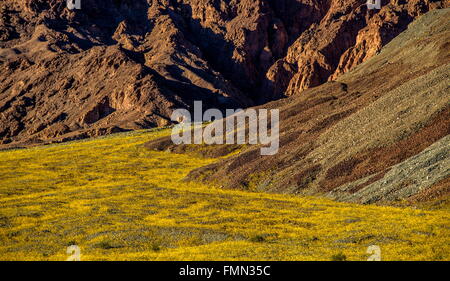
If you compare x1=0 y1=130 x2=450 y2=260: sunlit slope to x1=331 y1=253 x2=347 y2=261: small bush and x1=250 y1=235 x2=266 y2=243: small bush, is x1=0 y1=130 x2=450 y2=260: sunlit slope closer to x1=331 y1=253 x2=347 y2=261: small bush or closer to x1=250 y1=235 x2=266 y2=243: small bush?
x1=250 y1=235 x2=266 y2=243: small bush

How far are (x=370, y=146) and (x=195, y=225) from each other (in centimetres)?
2831

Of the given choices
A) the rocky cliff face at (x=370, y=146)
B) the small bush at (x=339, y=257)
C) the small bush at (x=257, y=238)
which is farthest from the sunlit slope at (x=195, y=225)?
the rocky cliff face at (x=370, y=146)

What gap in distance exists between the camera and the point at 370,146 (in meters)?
64.6

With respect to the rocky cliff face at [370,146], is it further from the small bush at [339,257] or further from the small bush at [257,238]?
the small bush at [339,257]

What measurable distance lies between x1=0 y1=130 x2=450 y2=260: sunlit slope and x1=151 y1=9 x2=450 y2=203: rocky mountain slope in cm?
397

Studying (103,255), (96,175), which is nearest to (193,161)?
(96,175)

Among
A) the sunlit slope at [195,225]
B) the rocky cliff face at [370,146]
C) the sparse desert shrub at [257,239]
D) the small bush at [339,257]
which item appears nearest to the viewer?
the small bush at [339,257]

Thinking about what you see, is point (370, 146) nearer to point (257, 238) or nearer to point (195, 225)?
point (195, 225)

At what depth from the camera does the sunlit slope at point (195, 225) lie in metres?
32.7

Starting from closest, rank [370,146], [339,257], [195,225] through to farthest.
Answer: [339,257]
[195,225]
[370,146]

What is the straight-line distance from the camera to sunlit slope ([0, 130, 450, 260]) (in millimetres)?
32656

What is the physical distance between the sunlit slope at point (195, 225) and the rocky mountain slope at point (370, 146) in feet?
13.0

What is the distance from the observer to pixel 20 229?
46.2 m

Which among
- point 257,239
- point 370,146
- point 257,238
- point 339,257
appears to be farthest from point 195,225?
point 370,146
